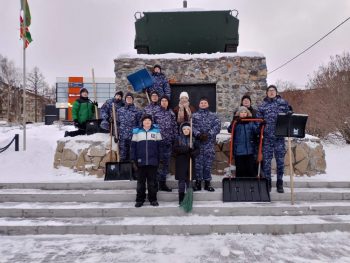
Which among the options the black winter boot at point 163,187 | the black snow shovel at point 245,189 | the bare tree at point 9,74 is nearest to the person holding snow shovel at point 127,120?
the black winter boot at point 163,187

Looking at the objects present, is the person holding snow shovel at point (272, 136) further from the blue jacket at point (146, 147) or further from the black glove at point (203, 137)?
the blue jacket at point (146, 147)

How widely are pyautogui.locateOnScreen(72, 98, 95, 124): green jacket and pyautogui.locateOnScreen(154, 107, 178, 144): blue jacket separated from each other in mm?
2650

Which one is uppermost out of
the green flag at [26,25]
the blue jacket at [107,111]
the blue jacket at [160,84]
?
the green flag at [26,25]

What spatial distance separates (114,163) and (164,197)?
4.93 ft

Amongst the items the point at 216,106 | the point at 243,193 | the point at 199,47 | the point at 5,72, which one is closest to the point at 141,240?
the point at 243,193

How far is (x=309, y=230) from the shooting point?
189 inches

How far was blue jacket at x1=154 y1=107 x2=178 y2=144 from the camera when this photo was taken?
243 inches

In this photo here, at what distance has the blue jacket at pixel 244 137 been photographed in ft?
19.6

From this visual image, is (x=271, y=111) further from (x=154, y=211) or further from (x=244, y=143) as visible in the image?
(x=154, y=211)

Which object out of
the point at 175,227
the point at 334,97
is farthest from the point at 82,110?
the point at 334,97

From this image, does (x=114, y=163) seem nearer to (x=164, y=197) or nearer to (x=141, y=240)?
(x=164, y=197)

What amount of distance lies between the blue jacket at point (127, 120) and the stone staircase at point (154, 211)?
3.67 feet

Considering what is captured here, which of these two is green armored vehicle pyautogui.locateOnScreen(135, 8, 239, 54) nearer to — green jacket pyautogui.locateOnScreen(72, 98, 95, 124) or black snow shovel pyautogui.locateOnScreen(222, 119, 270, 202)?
green jacket pyautogui.locateOnScreen(72, 98, 95, 124)

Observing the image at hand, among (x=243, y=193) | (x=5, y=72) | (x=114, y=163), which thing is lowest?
(x=243, y=193)
